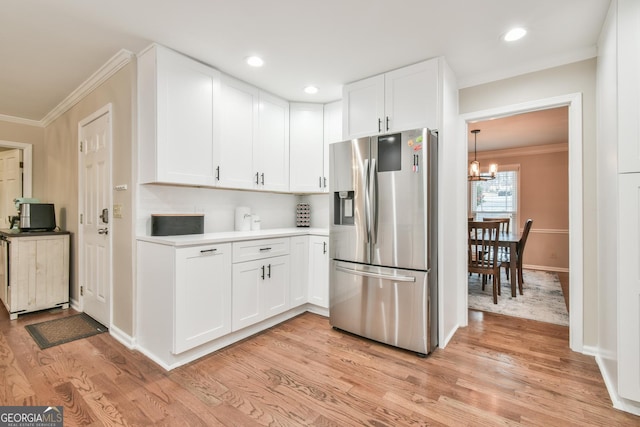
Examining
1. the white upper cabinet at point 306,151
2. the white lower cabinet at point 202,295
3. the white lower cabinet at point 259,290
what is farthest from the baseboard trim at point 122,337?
the white upper cabinet at point 306,151

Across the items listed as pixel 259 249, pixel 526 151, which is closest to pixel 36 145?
pixel 259 249

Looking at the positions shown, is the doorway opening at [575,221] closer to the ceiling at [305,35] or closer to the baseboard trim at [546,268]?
the ceiling at [305,35]

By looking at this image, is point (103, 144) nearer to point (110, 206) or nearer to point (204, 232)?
point (110, 206)

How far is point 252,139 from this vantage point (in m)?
3.16

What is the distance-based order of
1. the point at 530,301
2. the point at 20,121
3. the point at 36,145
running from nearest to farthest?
the point at 530,301, the point at 20,121, the point at 36,145

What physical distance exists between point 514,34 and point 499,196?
5.09 m

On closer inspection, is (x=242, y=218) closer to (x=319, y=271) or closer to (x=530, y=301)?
(x=319, y=271)

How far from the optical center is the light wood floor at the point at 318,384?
1733mm

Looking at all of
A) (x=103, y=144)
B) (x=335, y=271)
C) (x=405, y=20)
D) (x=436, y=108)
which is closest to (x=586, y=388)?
(x=335, y=271)

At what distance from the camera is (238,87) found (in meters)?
3.01

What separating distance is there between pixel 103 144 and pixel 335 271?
A: 2.52 metres

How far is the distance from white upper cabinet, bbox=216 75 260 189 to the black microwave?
97.5 inches

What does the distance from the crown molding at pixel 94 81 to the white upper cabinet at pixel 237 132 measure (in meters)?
0.80

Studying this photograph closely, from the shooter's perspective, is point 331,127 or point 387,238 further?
point 331,127
